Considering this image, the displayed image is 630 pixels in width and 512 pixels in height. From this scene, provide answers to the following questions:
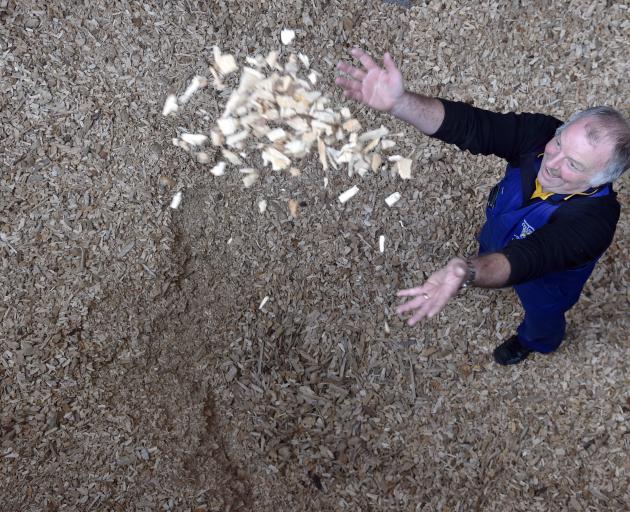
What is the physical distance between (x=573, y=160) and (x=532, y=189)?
0.77 ft

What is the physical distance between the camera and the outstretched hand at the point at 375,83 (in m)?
2.33

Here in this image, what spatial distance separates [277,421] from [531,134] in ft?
6.09

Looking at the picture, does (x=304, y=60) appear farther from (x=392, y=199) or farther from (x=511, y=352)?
(x=511, y=352)

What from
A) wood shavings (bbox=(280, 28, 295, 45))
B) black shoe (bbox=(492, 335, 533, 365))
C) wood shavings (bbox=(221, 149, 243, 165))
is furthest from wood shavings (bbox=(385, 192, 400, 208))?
wood shavings (bbox=(280, 28, 295, 45))

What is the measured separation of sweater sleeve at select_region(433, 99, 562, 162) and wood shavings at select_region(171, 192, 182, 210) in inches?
59.1

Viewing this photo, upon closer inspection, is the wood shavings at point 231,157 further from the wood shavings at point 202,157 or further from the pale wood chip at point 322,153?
the pale wood chip at point 322,153

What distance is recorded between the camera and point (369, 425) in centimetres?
307

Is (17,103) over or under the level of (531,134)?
over

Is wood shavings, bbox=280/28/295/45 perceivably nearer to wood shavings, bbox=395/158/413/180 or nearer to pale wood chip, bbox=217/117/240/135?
pale wood chip, bbox=217/117/240/135

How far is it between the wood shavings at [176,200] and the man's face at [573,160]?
1890 millimetres

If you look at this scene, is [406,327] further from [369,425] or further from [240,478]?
A: [240,478]

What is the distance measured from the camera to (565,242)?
217cm

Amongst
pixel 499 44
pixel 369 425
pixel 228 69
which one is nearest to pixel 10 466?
pixel 369 425

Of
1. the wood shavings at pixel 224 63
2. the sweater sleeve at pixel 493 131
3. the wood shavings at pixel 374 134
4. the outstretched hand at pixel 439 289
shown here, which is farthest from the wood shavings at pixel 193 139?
the outstretched hand at pixel 439 289
